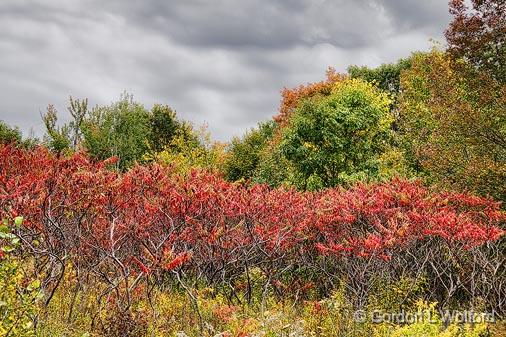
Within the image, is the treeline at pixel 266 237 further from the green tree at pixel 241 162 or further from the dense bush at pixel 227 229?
the green tree at pixel 241 162

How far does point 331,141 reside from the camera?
20.7m

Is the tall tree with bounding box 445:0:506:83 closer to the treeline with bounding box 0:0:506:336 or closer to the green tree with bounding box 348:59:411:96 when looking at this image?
the treeline with bounding box 0:0:506:336

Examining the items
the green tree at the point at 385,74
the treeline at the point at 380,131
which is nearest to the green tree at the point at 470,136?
the treeline at the point at 380,131

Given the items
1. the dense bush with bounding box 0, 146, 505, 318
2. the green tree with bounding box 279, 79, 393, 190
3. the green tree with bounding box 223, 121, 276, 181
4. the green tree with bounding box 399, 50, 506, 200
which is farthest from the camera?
the green tree with bounding box 223, 121, 276, 181

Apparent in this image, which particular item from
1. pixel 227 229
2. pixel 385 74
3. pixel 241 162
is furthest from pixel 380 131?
pixel 385 74

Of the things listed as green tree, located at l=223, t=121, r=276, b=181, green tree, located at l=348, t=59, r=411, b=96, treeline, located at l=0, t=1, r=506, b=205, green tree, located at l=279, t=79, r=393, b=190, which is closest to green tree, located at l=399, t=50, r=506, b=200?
treeline, located at l=0, t=1, r=506, b=205

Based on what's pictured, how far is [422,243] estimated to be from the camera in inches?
467

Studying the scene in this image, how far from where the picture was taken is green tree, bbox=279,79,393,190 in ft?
67.9
